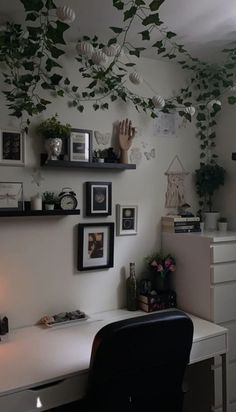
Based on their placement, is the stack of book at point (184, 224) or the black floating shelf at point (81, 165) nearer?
the black floating shelf at point (81, 165)

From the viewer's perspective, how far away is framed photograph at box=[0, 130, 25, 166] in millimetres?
2092

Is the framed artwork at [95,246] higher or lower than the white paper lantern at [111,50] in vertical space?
lower

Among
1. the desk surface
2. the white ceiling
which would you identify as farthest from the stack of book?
the white ceiling

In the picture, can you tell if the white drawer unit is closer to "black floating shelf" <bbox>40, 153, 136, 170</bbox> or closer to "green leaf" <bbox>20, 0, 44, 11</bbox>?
"black floating shelf" <bbox>40, 153, 136, 170</bbox>

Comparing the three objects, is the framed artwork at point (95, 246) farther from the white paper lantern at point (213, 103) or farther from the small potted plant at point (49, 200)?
the white paper lantern at point (213, 103)

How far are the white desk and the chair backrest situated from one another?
0.15m

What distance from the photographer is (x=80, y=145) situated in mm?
2295

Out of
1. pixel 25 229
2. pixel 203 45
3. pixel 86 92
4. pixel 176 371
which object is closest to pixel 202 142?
pixel 203 45

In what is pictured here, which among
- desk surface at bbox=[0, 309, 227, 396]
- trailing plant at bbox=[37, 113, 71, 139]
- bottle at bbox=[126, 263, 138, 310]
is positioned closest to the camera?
desk surface at bbox=[0, 309, 227, 396]

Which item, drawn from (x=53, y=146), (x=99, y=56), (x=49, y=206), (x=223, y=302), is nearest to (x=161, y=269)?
(x=223, y=302)

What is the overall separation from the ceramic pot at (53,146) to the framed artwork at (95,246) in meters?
0.49

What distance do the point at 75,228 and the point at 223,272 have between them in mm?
994

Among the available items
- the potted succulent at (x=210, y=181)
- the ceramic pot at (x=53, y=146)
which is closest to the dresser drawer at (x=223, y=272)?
the potted succulent at (x=210, y=181)

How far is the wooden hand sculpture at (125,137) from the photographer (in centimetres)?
245
